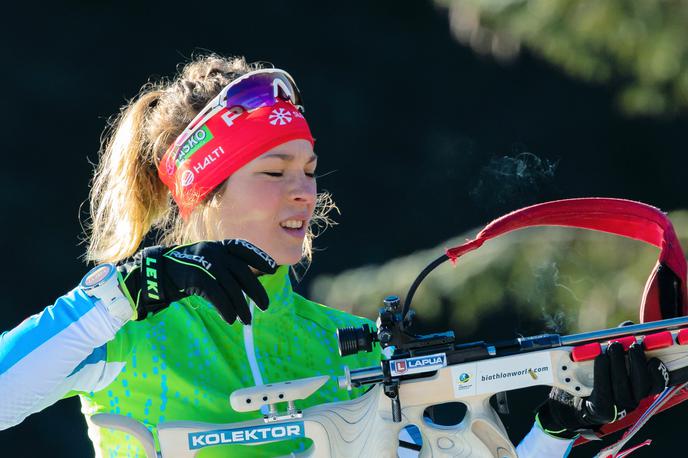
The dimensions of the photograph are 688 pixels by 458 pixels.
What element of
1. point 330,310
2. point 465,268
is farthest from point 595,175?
point 330,310

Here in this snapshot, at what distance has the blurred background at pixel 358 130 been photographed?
379 centimetres

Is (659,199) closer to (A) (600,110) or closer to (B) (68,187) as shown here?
(A) (600,110)

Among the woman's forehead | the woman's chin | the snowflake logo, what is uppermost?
the snowflake logo

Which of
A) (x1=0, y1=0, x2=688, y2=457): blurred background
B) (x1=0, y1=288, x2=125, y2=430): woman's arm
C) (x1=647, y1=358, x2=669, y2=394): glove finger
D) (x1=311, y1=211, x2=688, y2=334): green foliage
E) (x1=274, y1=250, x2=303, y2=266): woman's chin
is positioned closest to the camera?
(x1=0, y1=288, x2=125, y2=430): woman's arm

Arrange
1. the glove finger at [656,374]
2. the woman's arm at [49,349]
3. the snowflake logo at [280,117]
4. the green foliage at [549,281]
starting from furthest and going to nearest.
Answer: the green foliage at [549,281], the snowflake logo at [280,117], the glove finger at [656,374], the woman's arm at [49,349]

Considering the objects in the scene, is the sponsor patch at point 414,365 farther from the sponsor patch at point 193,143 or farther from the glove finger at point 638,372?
the sponsor patch at point 193,143

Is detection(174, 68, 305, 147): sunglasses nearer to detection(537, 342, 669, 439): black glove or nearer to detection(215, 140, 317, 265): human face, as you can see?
detection(215, 140, 317, 265): human face

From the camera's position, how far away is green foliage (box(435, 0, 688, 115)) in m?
2.68

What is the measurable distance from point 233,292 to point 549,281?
1132 millimetres

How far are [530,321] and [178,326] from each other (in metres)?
1.18

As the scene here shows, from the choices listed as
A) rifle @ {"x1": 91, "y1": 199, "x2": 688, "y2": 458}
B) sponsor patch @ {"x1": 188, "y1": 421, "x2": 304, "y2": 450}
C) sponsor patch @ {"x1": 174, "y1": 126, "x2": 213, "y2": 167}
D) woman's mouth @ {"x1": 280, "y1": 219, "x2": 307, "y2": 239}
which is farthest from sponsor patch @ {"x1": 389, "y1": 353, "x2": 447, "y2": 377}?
sponsor patch @ {"x1": 174, "y1": 126, "x2": 213, "y2": 167}

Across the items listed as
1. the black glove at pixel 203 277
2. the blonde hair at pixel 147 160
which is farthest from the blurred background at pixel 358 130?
the black glove at pixel 203 277

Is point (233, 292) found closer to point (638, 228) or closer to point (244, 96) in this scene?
point (244, 96)

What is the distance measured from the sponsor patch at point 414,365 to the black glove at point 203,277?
0.29 metres
